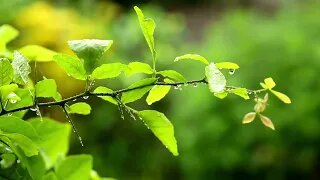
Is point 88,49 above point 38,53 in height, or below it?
above

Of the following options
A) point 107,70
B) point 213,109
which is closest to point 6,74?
point 107,70

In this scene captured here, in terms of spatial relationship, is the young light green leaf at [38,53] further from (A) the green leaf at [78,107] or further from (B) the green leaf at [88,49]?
(B) the green leaf at [88,49]

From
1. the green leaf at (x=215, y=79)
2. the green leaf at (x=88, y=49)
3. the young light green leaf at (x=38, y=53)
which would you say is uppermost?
the green leaf at (x=88, y=49)

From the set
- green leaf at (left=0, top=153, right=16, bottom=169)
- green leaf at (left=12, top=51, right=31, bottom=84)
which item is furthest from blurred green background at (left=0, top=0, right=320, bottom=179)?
green leaf at (left=12, top=51, right=31, bottom=84)

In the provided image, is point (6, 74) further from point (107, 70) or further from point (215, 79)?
point (215, 79)

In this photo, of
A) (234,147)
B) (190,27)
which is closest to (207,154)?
(234,147)

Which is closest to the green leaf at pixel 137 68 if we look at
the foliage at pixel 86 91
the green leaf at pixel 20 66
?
the foliage at pixel 86 91
